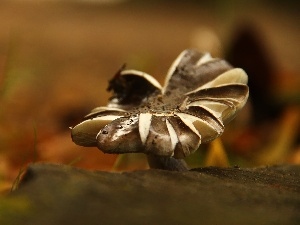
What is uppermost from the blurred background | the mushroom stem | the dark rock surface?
the dark rock surface

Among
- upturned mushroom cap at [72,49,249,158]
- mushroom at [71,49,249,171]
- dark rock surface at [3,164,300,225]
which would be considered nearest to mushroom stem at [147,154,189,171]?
mushroom at [71,49,249,171]

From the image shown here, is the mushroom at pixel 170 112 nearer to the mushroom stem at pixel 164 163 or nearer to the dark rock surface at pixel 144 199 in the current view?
the mushroom stem at pixel 164 163

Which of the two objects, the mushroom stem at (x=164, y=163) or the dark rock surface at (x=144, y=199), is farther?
the mushroom stem at (x=164, y=163)

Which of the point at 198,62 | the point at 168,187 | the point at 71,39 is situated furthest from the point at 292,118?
the point at 71,39

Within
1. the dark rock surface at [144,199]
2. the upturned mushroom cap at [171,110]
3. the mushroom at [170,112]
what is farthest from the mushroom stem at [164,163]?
the dark rock surface at [144,199]

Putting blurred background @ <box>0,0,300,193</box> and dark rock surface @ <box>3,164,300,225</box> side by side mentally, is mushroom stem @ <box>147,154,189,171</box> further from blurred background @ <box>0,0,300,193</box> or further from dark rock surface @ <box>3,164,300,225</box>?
dark rock surface @ <box>3,164,300,225</box>

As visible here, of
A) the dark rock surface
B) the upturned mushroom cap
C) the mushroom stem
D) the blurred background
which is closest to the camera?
the dark rock surface
